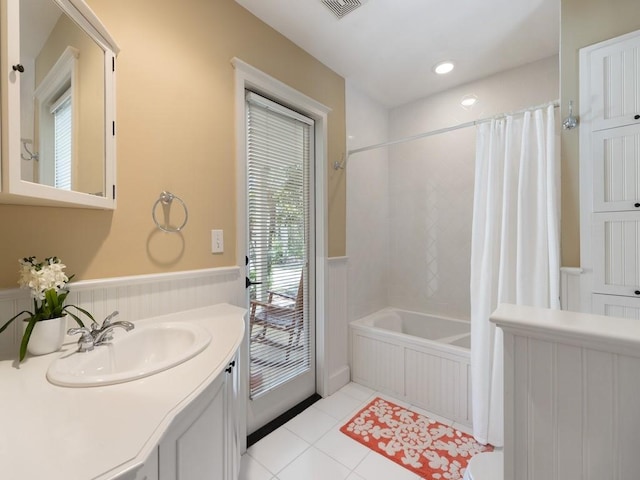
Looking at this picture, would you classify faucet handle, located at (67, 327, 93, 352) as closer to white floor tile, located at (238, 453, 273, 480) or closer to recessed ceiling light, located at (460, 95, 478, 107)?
white floor tile, located at (238, 453, 273, 480)

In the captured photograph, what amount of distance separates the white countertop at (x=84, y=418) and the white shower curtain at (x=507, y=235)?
1.63m

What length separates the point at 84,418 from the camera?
1.87 feet

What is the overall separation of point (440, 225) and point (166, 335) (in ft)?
8.19

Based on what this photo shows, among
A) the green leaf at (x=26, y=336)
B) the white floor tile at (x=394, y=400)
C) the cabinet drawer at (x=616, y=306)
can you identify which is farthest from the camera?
the white floor tile at (x=394, y=400)

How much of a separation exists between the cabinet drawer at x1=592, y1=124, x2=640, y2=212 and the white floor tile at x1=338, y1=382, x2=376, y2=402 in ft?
6.41

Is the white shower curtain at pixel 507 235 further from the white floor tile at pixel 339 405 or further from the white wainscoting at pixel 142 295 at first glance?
the white wainscoting at pixel 142 295

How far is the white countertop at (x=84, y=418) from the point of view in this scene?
445 millimetres

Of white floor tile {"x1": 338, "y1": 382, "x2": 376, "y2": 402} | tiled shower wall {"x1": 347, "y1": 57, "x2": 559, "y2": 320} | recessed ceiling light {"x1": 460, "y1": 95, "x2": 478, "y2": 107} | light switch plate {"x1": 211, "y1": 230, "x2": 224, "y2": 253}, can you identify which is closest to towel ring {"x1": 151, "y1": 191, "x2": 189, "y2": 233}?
light switch plate {"x1": 211, "y1": 230, "x2": 224, "y2": 253}

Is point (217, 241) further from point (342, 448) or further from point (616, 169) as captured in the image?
point (616, 169)

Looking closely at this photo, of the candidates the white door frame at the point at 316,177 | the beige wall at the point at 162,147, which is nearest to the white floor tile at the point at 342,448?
the white door frame at the point at 316,177

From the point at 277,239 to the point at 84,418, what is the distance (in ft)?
4.64

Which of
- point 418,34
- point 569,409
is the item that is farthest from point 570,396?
point 418,34

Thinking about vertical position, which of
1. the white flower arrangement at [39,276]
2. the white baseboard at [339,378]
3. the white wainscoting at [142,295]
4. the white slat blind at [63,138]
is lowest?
the white baseboard at [339,378]

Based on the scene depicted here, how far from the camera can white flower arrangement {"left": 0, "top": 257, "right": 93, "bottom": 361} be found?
86 cm
